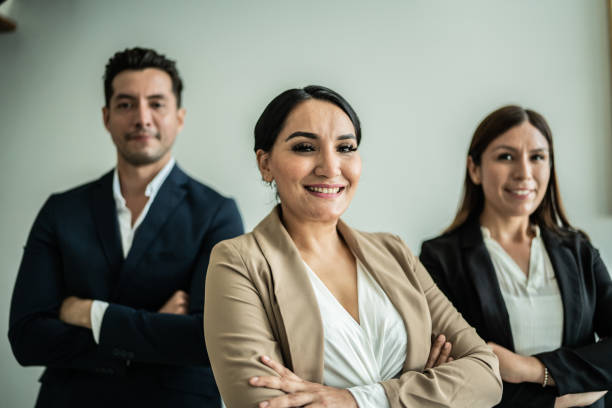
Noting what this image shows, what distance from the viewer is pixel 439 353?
60.7 inches

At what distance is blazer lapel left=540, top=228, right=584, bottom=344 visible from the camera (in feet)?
6.25

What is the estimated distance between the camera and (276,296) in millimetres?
1411

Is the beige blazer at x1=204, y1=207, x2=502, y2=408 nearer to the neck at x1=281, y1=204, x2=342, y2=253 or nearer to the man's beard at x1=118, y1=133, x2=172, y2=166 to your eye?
the neck at x1=281, y1=204, x2=342, y2=253

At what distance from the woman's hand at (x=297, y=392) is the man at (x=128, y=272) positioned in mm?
658

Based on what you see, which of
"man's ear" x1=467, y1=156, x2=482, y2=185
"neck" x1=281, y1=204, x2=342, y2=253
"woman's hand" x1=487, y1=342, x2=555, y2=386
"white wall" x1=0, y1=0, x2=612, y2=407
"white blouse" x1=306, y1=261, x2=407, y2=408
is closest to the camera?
"white blouse" x1=306, y1=261, x2=407, y2=408

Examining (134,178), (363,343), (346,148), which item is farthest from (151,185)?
(363,343)

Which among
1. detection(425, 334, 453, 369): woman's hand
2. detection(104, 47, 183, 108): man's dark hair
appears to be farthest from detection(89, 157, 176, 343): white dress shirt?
detection(425, 334, 453, 369): woman's hand

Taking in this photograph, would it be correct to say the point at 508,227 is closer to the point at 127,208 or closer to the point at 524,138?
the point at 524,138

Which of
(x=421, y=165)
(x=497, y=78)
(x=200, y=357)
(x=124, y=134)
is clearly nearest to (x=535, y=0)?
(x=497, y=78)

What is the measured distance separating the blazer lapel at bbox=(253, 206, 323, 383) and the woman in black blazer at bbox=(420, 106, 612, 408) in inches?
29.7

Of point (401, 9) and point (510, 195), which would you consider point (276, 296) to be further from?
point (401, 9)

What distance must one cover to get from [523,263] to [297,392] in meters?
1.22

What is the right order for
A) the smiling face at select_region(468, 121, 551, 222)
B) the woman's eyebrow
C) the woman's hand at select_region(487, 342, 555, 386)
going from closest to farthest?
the woman's eyebrow < the woman's hand at select_region(487, 342, 555, 386) < the smiling face at select_region(468, 121, 551, 222)

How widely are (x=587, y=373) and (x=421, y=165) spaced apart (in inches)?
55.4
